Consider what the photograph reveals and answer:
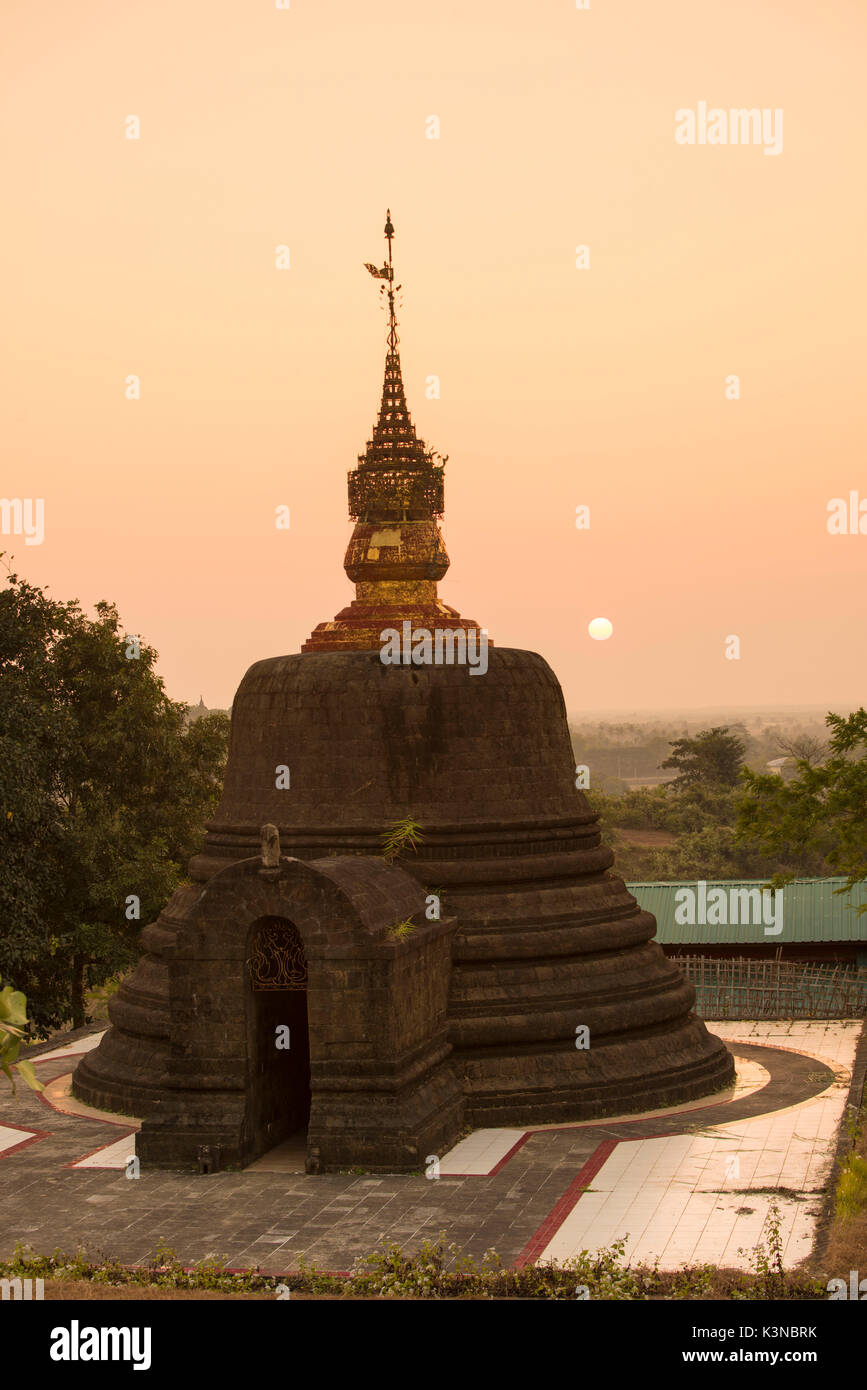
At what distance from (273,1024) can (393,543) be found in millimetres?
9456

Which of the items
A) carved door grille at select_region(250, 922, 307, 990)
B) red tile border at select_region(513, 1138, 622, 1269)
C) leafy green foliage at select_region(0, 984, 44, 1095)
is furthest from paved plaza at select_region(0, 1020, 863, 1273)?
leafy green foliage at select_region(0, 984, 44, 1095)

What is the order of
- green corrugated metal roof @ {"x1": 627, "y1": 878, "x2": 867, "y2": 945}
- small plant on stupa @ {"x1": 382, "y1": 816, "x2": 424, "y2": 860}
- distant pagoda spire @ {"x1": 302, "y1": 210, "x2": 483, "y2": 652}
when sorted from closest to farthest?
small plant on stupa @ {"x1": 382, "y1": 816, "x2": 424, "y2": 860}
distant pagoda spire @ {"x1": 302, "y1": 210, "x2": 483, "y2": 652}
green corrugated metal roof @ {"x1": 627, "y1": 878, "x2": 867, "y2": 945}

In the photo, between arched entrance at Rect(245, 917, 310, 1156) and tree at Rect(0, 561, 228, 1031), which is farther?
tree at Rect(0, 561, 228, 1031)

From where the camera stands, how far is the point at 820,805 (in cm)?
2459

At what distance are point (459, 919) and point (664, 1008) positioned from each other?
3416 millimetres

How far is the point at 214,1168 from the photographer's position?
2050cm

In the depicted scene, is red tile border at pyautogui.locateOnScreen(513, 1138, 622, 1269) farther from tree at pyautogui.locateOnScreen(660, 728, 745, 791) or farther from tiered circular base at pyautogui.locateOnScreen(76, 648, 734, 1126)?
tree at pyautogui.locateOnScreen(660, 728, 745, 791)

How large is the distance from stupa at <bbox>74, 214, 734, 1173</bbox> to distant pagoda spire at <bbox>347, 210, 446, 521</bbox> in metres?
0.56

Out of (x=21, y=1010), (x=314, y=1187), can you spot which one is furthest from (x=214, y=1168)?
(x=21, y=1010)

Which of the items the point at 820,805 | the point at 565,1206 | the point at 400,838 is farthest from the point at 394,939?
the point at 820,805

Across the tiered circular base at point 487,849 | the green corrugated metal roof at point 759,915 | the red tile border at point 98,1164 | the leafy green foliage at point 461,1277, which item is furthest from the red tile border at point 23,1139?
the green corrugated metal roof at point 759,915

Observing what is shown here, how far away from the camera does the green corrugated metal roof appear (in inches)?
1334

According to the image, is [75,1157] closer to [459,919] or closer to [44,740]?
[459,919]

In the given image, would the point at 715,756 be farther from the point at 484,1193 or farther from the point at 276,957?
the point at 484,1193
